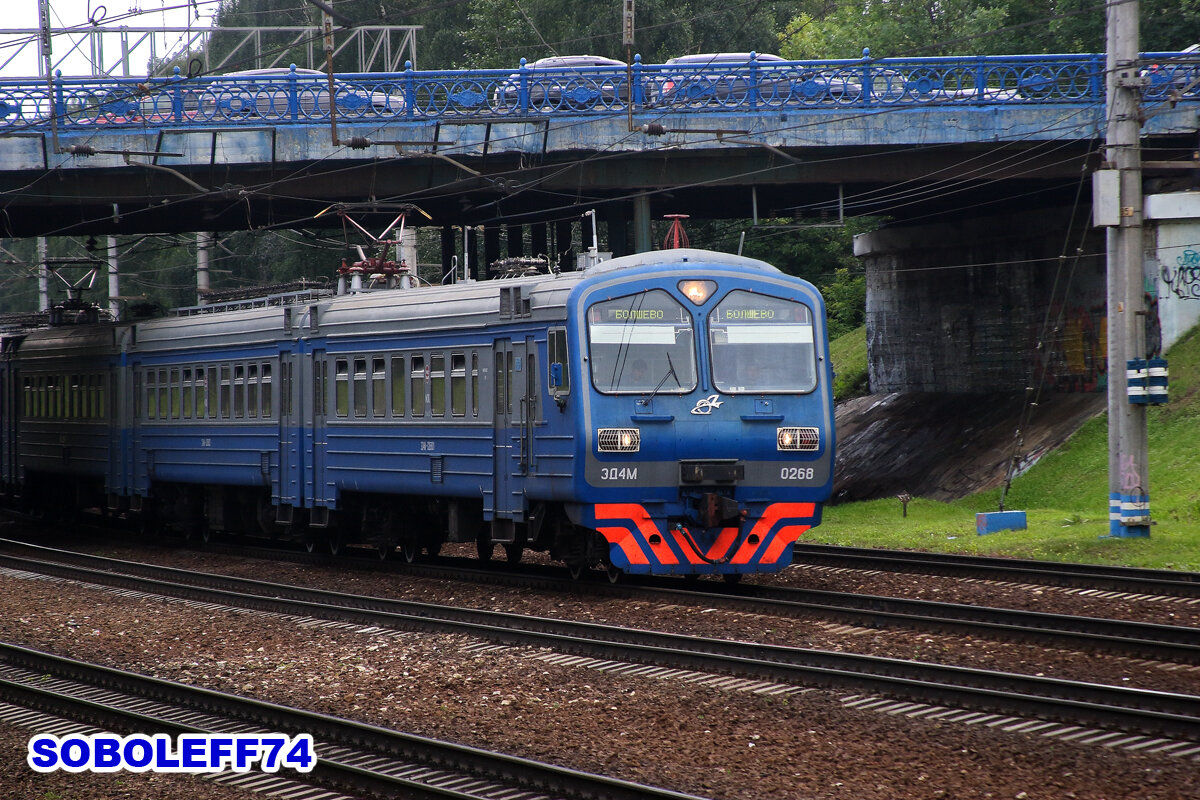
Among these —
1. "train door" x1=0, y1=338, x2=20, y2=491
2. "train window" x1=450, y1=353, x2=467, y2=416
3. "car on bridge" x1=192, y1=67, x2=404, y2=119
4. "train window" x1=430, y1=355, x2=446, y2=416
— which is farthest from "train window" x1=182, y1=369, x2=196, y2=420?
"train door" x1=0, y1=338, x2=20, y2=491

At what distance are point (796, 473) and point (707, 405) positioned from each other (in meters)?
1.17

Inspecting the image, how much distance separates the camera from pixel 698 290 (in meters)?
14.6

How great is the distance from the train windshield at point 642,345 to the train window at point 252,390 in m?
7.70

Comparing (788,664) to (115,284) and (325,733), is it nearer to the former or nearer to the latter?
(325,733)

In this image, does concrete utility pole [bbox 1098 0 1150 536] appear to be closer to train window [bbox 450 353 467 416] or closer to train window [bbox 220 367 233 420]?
train window [bbox 450 353 467 416]

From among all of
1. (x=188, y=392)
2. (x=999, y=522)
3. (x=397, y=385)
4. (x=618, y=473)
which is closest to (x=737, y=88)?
(x=999, y=522)

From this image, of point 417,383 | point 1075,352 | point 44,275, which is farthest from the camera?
point 44,275

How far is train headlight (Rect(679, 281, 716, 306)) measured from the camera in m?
14.5

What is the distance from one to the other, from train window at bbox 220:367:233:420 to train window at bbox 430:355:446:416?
216 inches

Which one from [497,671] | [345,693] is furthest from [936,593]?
[345,693]

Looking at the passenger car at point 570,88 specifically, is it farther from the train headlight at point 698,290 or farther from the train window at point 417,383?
the train headlight at point 698,290

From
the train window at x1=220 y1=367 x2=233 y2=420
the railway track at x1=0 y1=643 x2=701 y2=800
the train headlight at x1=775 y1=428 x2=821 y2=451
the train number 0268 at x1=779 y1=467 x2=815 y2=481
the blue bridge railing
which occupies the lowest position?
the railway track at x1=0 y1=643 x2=701 y2=800

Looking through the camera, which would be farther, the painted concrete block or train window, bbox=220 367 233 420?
train window, bbox=220 367 233 420

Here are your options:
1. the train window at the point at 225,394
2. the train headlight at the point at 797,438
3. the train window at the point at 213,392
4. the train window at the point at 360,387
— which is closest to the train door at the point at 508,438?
the train headlight at the point at 797,438
